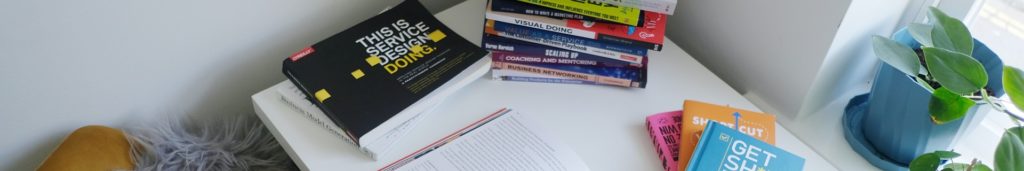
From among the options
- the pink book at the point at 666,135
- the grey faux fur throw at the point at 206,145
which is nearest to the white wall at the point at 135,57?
the grey faux fur throw at the point at 206,145

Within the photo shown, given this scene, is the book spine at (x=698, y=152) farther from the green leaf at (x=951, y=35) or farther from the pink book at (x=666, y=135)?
the green leaf at (x=951, y=35)

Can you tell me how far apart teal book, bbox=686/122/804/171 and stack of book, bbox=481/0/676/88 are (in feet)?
0.56

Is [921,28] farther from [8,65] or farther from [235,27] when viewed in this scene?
[8,65]

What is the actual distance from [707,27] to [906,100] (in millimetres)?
365

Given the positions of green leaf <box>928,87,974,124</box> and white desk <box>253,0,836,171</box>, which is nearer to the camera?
green leaf <box>928,87,974,124</box>

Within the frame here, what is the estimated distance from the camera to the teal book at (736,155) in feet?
3.40

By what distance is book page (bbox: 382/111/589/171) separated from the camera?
1.06m

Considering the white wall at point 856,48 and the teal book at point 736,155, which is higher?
the white wall at point 856,48

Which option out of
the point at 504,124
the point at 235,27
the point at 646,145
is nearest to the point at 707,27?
the point at 646,145

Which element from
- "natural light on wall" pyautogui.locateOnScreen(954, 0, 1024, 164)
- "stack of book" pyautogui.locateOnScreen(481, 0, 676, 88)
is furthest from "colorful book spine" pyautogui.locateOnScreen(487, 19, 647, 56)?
"natural light on wall" pyautogui.locateOnScreen(954, 0, 1024, 164)

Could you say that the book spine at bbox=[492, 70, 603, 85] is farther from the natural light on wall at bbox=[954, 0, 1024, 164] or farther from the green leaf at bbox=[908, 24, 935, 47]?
the natural light on wall at bbox=[954, 0, 1024, 164]

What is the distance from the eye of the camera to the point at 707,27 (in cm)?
133

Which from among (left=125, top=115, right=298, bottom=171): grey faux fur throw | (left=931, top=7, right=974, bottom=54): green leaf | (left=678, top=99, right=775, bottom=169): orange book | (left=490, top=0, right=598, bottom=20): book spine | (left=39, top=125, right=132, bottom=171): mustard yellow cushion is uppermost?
(left=931, top=7, right=974, bottom=54): green leaf

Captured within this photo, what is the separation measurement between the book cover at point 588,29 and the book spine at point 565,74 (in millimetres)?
79
